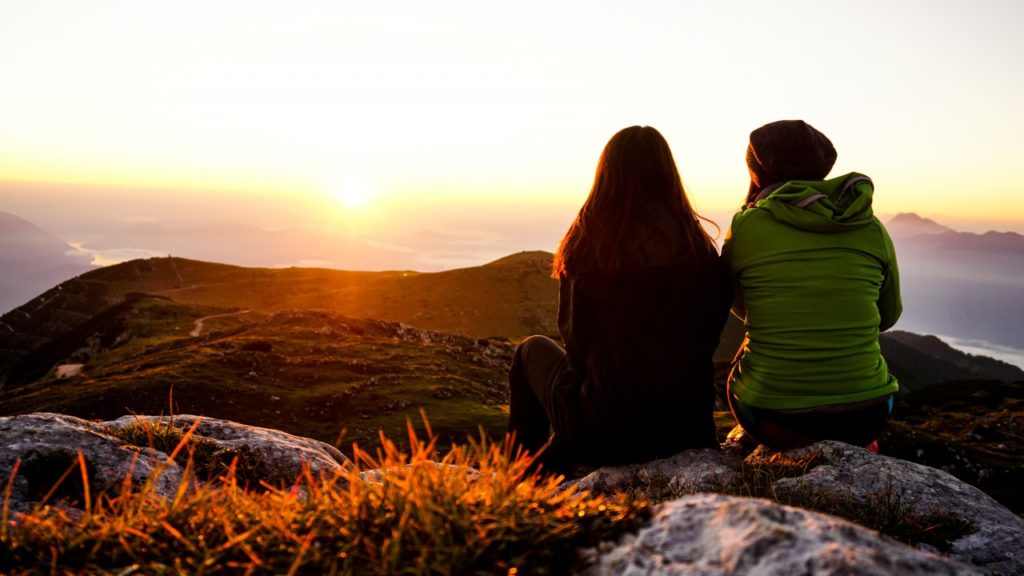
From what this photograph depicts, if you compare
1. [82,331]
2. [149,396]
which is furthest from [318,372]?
[82,331]

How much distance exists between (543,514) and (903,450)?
33.8 meters

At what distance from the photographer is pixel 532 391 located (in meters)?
7.25

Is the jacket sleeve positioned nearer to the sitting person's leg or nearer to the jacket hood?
the jacket hood

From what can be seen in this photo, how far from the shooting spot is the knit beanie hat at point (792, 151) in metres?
6.20

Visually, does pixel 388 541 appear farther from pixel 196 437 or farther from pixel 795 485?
pixel 196 437

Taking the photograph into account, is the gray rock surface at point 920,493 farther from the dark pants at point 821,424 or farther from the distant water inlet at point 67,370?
the distant water inlet at point 67,370

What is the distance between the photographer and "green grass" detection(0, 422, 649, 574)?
2.41m

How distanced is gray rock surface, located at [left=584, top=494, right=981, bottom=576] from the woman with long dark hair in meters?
3.18

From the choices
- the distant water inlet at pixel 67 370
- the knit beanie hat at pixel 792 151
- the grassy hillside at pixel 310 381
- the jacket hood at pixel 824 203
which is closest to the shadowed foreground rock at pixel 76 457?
the jacket hood at pixel 824 203

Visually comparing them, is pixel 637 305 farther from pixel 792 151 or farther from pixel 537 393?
pixel 792 151

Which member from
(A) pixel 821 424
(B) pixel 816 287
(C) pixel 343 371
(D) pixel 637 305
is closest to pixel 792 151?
(B) pixel 816 287

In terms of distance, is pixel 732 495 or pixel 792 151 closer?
pixel 732 495

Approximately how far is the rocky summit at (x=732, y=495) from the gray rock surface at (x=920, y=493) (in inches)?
0.5

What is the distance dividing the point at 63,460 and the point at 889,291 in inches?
311
